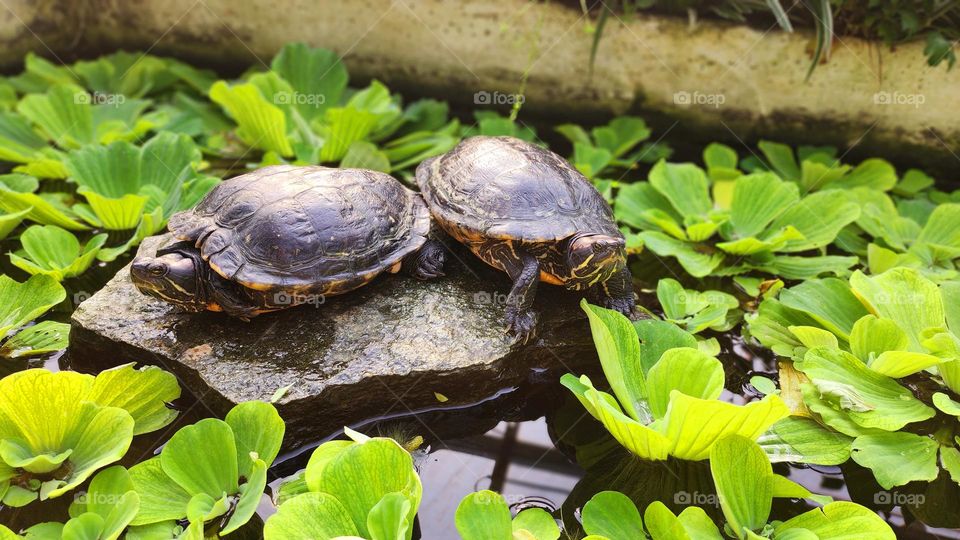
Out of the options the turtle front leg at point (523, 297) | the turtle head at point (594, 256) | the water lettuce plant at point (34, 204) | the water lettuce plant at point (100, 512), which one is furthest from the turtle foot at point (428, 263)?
the water lettuce plant at point (34, 204)

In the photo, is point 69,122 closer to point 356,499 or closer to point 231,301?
point 231,301

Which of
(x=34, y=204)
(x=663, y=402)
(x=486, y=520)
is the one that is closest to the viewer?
(x=486, y=520)

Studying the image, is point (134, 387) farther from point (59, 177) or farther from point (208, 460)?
point (59, 177)

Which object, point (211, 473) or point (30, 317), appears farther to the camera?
point (30, 317)

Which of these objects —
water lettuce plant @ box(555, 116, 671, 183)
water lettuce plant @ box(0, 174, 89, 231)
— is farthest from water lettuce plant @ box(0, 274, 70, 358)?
water lettuce plant @ box(555, 116, 671, 183)

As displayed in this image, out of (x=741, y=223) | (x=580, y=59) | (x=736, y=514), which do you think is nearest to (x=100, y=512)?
(x=736, y=514)

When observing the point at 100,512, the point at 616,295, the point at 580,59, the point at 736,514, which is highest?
the point at 580,59

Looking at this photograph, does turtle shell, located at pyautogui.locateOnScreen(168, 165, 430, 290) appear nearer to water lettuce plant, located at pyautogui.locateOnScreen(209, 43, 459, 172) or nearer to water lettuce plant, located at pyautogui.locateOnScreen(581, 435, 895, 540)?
water lettuce plant, located at pyautogui.locateOnScreen(209, 43, 459, 172)
